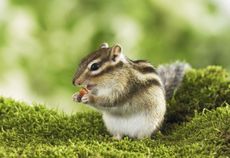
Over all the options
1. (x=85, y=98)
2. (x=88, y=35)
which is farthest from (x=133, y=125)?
(x=88, y=35)

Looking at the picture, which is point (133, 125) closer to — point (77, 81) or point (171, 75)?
point (77, 81)

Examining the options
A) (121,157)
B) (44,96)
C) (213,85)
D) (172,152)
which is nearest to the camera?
(121,157)

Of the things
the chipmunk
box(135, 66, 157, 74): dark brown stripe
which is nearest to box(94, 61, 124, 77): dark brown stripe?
the chipmunk

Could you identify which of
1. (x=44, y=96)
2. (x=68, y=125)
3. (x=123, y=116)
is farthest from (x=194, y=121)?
(x=44, y=96)

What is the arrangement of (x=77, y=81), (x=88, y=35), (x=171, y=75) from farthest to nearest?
(x=88, y=35), (x=171, y=75), (x=77, y=81)

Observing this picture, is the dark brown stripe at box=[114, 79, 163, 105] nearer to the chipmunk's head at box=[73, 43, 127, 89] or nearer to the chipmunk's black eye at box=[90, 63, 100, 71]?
the chipmunk's head at box=[73, 43, 127, 89]

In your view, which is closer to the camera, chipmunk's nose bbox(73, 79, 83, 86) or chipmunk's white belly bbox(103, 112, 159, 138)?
chipmunk's nose bbox(73, 79, 83, 86)

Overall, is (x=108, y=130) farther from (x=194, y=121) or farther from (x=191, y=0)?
(x=191, y=0)
